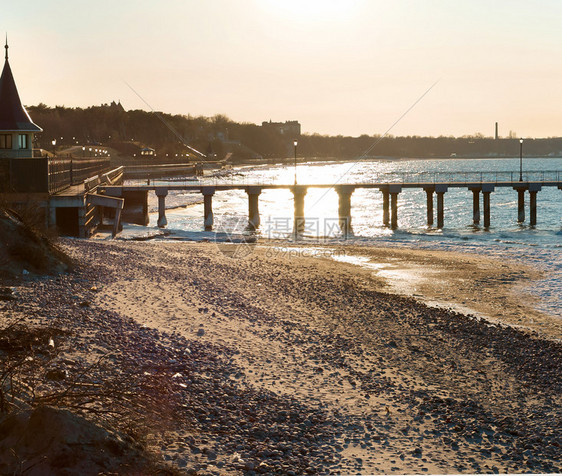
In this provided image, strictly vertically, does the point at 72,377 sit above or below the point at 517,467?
above

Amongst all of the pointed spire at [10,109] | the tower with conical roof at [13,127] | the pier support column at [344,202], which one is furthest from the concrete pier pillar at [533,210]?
the tower with conical roof at [13,127]

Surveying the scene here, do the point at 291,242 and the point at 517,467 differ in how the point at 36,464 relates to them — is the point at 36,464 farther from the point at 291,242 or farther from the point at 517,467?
the point at 291,242

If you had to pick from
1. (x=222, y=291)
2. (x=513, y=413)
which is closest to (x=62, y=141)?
(x=222, y=291)

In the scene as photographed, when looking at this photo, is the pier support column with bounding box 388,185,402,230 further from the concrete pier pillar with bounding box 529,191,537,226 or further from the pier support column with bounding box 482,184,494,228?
the concrete pier pillar with bounding box 529,191,537,226

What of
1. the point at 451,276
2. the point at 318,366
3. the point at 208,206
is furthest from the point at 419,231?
the point at 318,366

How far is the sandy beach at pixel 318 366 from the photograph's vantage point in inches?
354

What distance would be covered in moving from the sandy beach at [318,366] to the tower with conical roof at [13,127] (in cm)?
1917

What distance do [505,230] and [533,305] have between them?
3060 cm

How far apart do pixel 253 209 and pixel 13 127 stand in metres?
19.2

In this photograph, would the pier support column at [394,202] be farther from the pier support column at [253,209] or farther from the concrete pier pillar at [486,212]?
the pier support column at [253,209]

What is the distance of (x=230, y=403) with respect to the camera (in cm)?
1021

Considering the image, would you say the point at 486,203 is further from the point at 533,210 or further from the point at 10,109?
the point at 10,109

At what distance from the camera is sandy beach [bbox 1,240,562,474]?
898 centimetres

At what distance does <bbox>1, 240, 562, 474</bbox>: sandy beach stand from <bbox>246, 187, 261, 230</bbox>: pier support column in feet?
90.7
